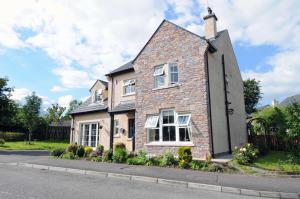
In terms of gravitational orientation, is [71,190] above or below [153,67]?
below

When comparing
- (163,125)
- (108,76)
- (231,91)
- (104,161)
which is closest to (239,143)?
(231,91)

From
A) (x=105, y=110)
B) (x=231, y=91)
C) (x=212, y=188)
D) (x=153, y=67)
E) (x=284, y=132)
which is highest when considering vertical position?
(x=153, y=67)

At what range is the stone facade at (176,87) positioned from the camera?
44.7ft

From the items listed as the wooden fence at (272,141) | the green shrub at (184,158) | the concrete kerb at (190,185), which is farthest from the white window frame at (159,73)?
the wooden fence at (272,141)

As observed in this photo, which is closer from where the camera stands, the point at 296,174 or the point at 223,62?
the point at 296,174

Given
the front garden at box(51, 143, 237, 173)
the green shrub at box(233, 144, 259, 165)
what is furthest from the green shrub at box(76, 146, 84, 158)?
the green shrub at box(233, 144, 259, 165)

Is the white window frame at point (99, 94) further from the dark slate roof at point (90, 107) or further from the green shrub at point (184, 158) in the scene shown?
the green shrub at point (184, 158)

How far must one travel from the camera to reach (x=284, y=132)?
43.3ft

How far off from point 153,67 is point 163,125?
13.9ft

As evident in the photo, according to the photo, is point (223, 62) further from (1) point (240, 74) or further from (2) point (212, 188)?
(2) point (212, 188)

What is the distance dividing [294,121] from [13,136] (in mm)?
39626

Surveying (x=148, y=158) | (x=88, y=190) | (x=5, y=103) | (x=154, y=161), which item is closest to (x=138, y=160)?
(x=148, y=158)

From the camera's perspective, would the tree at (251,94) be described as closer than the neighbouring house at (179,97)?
No

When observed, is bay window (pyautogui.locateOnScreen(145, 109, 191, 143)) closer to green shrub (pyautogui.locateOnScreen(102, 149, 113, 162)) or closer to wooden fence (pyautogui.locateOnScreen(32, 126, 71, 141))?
green shrub (pyautogui.locateOnScreen(102, 149, 113, 162))
